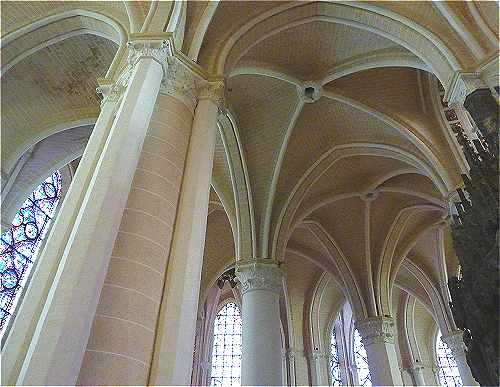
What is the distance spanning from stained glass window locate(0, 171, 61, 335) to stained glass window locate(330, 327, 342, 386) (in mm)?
11159

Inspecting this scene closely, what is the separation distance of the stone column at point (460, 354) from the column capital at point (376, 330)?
91.5 inches

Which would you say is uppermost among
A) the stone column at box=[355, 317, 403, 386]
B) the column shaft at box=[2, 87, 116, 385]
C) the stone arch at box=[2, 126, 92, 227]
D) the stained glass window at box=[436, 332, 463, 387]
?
the stone arch at box=[2, 126, 92, 227]

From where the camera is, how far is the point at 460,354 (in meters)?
13.6

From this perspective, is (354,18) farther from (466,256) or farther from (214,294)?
→ (214,294)

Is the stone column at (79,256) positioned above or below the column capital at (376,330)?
below

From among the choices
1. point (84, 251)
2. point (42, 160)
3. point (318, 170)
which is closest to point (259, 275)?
point (318, 170)

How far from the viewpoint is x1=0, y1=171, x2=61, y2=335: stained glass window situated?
973 cm

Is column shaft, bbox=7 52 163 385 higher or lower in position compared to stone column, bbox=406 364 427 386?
lower

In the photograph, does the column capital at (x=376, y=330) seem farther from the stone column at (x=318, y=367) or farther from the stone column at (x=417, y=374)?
the stone column at (x=417, y=374)

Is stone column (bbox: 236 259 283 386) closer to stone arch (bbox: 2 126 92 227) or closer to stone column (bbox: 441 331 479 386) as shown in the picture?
stone arch (bbox: 2 126 92 227)

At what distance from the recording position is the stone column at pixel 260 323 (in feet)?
27.2

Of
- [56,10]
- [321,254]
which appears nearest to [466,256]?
[56,10]

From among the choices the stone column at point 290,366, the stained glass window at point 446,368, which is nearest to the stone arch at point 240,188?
the stone column at point 290,366

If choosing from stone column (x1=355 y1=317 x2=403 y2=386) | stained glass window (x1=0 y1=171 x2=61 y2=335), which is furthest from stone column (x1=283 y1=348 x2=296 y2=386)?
stained glass window (x1=0 y1=171 x2=61 y2=335)
